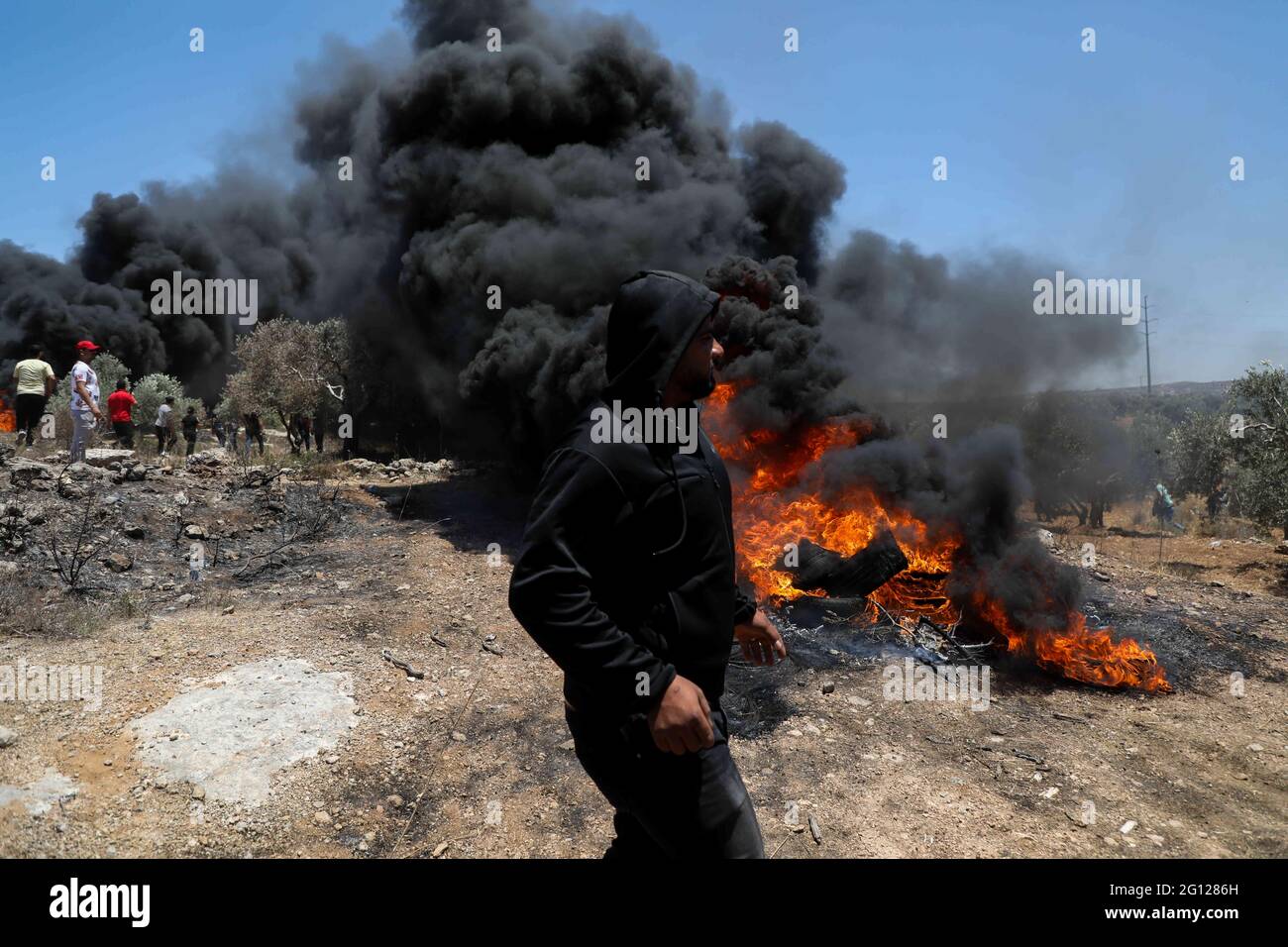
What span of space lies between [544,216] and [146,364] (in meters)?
22.4

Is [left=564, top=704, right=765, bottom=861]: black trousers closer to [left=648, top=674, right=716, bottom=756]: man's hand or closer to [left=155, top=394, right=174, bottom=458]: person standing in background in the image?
[left=648, top=674, right=716, bottom=756]: man's hand

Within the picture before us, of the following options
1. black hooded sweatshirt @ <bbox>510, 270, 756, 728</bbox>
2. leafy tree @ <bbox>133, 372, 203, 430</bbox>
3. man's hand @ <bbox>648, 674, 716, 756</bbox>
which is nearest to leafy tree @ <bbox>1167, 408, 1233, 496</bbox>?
black hooded sweatshirt @ <bbox>510, 270, 756, 728</bbox>

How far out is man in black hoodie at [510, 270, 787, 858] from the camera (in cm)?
190

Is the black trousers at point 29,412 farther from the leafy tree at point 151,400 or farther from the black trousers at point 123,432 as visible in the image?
the leafy tree at point 151,400

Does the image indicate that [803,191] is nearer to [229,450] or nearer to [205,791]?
[229,450]

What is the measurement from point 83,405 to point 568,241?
8114 millimetres

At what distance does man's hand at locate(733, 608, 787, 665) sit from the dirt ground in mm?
1931

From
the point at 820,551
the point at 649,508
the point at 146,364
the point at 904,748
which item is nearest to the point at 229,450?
the point at 146,364

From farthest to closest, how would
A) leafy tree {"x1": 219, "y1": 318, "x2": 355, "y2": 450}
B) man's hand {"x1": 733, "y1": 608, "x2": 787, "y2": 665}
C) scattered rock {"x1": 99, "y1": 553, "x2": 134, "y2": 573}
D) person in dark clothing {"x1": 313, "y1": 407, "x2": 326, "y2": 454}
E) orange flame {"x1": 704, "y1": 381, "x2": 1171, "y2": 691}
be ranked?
1. person in dark clothing {"x1": 313, "y1": 407, "x2": 326, "y2": 454}
2. leafy tree {"x1": 219, "y1": 318, "x2": 355, "y2": 450}
3. scattered rock {"x1": 99, "y1": 553, "x2": 134, "y2": 573}
4. orange flame {"x1": 704, "y1": 381, "x2": 1171, "y2": 691}
5. man's hand {"x1": 733, "y1": 608, "x2": 787, "y2": 665}

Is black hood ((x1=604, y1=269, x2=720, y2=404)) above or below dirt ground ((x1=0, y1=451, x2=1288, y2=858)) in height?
above

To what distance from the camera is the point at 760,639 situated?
2.61 m

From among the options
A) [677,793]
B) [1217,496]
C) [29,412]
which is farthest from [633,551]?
[1217,496]

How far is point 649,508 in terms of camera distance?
6.75 feet

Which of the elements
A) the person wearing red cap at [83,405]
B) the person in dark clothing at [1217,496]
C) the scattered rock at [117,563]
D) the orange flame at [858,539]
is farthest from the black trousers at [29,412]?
the person in dark clothing at [1217,496]
